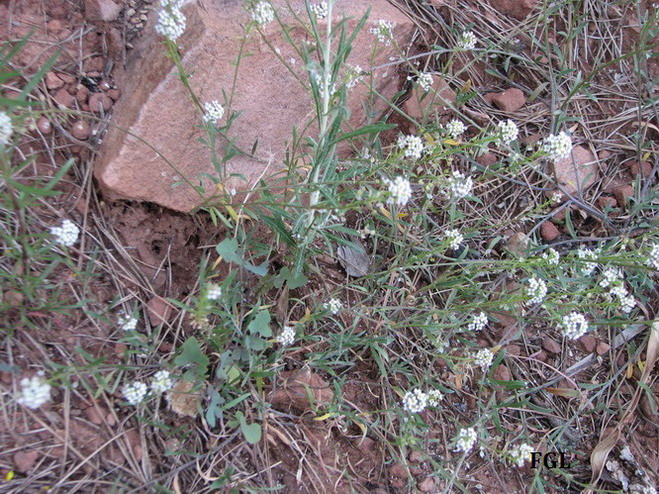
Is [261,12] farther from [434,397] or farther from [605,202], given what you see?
[605,202]

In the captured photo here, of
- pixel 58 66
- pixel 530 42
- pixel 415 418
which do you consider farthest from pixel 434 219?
pixel 58 66

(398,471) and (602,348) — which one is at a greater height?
(602,348)

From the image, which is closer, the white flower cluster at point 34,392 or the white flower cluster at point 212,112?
the white flower cluster at point 34,392

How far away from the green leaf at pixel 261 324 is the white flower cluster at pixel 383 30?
141 centimetres

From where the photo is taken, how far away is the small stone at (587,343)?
280cm

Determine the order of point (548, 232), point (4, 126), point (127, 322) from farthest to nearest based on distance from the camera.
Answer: point (548, 232) < point (127, 322) < point (4, 126)

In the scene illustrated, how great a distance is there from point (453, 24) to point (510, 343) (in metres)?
1.83

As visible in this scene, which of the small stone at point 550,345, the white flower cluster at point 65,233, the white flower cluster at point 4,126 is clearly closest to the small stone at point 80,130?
the white flower cluster at point 65,233

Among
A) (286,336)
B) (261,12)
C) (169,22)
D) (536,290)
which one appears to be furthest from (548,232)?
(169,22)

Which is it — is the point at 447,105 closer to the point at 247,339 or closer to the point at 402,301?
the point at 402,301

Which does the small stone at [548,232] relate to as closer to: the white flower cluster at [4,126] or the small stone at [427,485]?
the small stone at [427,485]

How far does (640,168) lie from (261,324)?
2.39m

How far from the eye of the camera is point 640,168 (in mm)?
3066

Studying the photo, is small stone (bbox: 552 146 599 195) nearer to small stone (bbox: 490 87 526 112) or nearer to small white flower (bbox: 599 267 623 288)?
small stone (bbox: 490 87 526 112)
